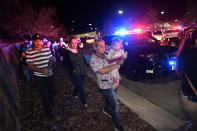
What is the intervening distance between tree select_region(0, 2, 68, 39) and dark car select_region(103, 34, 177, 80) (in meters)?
27.9

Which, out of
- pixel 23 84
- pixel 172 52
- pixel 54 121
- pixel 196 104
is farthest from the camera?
pixel 23 84

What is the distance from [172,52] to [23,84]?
664 centimetres

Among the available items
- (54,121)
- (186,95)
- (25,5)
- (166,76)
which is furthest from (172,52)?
(25,5)

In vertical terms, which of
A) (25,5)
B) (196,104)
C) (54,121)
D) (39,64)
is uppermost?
(25,5)

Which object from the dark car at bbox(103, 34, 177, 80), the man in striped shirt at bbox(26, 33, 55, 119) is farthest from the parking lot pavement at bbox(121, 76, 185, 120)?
the man in striped shirt at bbox(26, 33, 55, 119)

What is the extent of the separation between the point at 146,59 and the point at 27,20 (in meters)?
30.6

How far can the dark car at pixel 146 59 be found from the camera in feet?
A: 20.9

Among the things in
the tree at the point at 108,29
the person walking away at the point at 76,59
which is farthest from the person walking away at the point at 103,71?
the tree at the point at 108,29

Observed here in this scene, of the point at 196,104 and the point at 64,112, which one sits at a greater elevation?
the point at 196,104

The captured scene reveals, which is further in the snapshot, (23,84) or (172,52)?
(23,84)

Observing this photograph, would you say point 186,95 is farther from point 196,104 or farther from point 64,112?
point 64,112

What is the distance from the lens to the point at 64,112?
476 cm

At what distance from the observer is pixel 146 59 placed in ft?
21.3

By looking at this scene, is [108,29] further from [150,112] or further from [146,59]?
[150,112]
